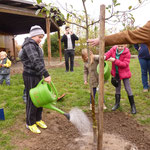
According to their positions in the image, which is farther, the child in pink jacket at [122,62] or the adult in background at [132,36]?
the child in pink jacket at [122,62]

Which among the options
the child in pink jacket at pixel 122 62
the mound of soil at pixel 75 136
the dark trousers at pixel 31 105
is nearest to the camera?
the mound of soil at pixel 75 136

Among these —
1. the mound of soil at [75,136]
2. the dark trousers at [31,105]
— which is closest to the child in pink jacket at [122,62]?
the mound of soil at [75,136]

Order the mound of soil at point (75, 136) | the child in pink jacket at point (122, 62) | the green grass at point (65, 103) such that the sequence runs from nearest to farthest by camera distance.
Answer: the mound of soil at point (75, 136) < the green grass at point (65, 103) < the child in pink jacket at point (122, 62)

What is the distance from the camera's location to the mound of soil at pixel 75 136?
88.2 inches

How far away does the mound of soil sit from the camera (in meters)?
2.24

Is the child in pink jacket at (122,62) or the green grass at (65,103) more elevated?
the child in pink jacket at (122,62)

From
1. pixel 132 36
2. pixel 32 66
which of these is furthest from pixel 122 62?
pixel 32 66

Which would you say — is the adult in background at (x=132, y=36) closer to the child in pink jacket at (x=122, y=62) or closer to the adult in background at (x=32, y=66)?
the adult in background at (x=32, y=66)

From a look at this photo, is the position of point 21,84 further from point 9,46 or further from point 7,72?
point 9,46

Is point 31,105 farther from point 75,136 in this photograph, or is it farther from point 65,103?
point 65,103

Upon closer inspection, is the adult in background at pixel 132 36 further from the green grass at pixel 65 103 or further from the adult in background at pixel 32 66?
the green grass at pixel 65 103

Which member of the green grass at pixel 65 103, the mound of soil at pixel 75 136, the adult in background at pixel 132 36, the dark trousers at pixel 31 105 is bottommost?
the mound of soil at pixel 75 136

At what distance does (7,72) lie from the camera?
5.07 m

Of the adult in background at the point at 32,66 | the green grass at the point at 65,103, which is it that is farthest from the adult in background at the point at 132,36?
the green grass at the point at 65,103
